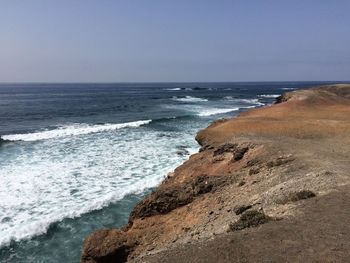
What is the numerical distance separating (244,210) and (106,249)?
186 inches

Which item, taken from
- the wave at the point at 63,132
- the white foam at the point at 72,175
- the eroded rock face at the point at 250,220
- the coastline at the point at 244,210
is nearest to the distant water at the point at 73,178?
the white foam at the point at 72,175

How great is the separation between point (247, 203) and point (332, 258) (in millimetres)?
5044

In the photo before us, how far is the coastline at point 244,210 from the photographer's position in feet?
33.7

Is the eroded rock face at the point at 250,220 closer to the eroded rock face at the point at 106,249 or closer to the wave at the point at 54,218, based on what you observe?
the eroded rock face at the point at 106,249

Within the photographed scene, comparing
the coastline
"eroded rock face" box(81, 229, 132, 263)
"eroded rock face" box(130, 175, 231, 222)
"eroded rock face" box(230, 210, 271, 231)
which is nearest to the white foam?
the coastline

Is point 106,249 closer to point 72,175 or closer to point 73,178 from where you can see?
point 73,178

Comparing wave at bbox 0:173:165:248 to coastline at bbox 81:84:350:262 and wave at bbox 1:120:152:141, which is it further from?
wave at bbox 1:120:152:141

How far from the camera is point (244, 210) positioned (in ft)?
44.5

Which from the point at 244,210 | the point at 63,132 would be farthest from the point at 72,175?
the point at 63,132

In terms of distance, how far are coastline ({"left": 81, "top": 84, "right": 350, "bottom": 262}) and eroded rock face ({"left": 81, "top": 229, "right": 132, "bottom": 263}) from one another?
0.10 feet

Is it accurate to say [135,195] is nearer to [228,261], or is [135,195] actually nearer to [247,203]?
[247,203]

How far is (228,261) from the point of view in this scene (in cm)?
961

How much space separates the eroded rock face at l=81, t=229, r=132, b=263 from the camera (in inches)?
549

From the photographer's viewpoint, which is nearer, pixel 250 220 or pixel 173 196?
pixel 250 220
